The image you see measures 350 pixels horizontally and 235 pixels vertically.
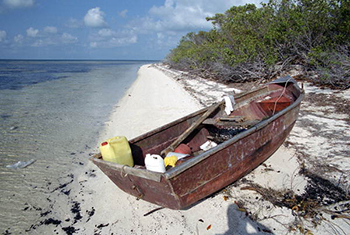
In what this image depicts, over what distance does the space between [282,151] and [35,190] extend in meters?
4.78

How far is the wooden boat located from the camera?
2768 mm

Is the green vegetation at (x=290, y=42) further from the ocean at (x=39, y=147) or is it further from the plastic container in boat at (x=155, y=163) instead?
the plastic container in boat at (x=155, y=163)

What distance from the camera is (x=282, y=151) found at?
15.7 feet

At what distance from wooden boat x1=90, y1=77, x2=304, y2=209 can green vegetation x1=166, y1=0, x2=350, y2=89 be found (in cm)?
467

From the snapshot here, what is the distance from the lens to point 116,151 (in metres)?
3.32

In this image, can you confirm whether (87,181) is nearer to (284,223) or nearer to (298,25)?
(284,223)

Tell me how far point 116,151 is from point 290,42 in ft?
35.1

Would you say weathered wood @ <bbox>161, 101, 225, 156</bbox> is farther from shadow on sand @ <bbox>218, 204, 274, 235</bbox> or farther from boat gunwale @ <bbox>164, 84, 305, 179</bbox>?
shadow on sand @ <bbox>218, 204, 274, 235</bbox>

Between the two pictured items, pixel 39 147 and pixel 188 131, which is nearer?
pixel 188 131

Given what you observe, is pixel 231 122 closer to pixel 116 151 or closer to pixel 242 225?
pixel 242 225

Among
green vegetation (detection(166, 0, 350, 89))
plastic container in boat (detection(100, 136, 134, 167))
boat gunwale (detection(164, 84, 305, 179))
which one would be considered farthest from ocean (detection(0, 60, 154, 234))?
green vegetation (detection(166, 0, 350, 89))

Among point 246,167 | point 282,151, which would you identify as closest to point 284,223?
point 246,167

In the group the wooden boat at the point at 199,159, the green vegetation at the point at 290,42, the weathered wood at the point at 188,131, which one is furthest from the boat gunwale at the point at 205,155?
the green vegetation at the point at 290,42

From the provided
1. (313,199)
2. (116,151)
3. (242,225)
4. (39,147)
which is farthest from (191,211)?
(39,147)
